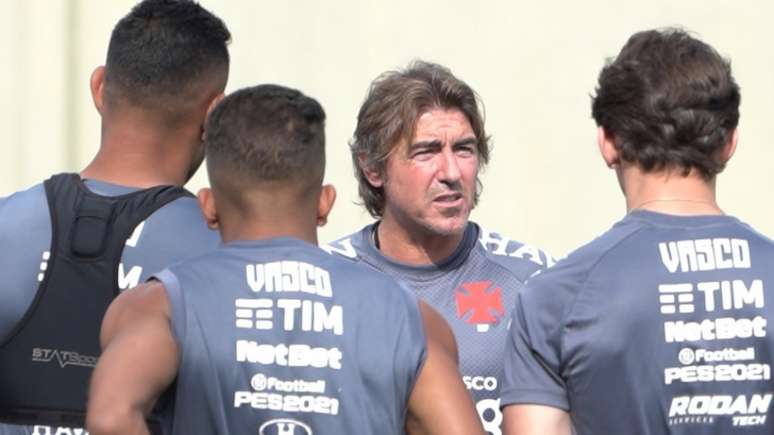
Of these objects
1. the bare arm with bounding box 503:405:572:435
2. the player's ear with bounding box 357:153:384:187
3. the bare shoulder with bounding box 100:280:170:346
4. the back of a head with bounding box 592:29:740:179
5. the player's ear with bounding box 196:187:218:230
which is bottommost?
the bare arm with bounding box 503:405:572:435

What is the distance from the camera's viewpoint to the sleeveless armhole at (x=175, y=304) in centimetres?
288

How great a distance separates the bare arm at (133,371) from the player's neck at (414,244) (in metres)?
1.59

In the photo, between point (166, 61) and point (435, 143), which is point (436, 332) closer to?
point (166, 61)

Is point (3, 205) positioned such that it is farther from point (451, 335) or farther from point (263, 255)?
point (451, 335)

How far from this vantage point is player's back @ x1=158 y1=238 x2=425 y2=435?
9.43 feet

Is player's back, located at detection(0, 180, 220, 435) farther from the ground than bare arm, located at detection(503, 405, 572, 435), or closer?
farther from the ground

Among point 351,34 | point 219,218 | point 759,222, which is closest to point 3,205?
point 219,218

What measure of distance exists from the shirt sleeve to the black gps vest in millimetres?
797

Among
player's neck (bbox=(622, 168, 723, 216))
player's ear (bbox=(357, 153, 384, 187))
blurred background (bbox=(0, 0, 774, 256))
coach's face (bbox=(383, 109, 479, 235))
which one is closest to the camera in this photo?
player's neck (bbox=(622, 168, 723, 216))

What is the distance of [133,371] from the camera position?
2836mm

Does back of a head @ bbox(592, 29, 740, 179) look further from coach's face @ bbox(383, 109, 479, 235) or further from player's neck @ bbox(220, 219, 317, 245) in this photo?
coach's face @ bbox(383, 109, 479, 235)

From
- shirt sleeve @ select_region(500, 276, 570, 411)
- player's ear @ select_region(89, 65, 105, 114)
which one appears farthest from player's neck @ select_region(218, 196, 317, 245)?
player's ear @ select_region(89, 65, 105, 114)

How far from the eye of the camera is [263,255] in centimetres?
299

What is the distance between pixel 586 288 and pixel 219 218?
0.68 m
